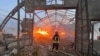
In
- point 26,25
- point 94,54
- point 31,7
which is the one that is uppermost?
point 31,7

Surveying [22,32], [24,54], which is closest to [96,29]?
[22,32]

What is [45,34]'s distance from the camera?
46.6 metres

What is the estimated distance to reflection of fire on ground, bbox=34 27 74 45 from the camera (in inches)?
1532

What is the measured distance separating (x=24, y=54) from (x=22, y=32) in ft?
47.6

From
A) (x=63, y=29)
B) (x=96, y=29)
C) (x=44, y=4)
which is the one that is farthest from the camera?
(x=63, y=29)

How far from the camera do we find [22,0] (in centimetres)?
3388

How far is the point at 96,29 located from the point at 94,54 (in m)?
24.8

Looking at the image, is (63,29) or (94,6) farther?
(63,29)

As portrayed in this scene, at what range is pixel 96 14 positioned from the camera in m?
25.2

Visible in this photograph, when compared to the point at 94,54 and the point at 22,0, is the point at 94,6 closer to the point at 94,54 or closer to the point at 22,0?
the point at 94,54

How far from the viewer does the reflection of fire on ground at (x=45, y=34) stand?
38.9 meters

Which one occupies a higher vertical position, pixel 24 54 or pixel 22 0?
pixel 22 0

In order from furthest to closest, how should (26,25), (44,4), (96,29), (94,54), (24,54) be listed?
(96,29)
(26,25)
(44,4)
(94,54)
(24,54)

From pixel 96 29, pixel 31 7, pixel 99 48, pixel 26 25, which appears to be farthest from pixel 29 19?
pixel 96 29
